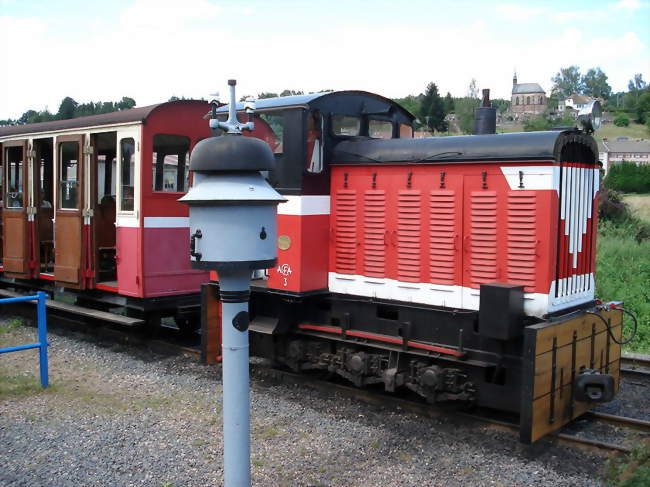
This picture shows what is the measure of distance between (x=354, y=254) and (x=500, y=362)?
1.98 meters

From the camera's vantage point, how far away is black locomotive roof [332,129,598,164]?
5609 millimetres

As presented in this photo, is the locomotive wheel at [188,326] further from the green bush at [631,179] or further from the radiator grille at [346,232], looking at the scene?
the green bush at [631,179]

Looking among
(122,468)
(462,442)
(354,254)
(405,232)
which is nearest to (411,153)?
(405,232)

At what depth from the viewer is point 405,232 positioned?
6.54 m

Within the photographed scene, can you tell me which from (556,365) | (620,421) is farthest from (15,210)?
(620,421)

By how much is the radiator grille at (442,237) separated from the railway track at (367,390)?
4.31 ft

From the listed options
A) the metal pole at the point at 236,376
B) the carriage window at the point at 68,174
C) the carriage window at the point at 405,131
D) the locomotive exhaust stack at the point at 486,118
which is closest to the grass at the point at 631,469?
the metal pole at the point at 236,376

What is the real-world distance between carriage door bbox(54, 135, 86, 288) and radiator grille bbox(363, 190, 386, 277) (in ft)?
15.7

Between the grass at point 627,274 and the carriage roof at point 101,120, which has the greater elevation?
the carriage roof at point 101,120

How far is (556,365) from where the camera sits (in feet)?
17.9

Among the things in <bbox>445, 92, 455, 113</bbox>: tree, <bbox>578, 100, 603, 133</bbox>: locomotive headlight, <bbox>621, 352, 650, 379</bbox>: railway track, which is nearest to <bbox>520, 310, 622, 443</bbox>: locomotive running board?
<bbox>578, 100, 603, 133</bbox>: locomotive headlight

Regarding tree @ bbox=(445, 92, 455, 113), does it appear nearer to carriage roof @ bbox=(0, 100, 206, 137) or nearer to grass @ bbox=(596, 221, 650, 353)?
grass @ bbox=(596, 221, 650, 353)

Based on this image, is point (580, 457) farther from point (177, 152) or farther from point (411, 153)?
point (177, 152)

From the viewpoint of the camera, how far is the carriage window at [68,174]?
383 inches
